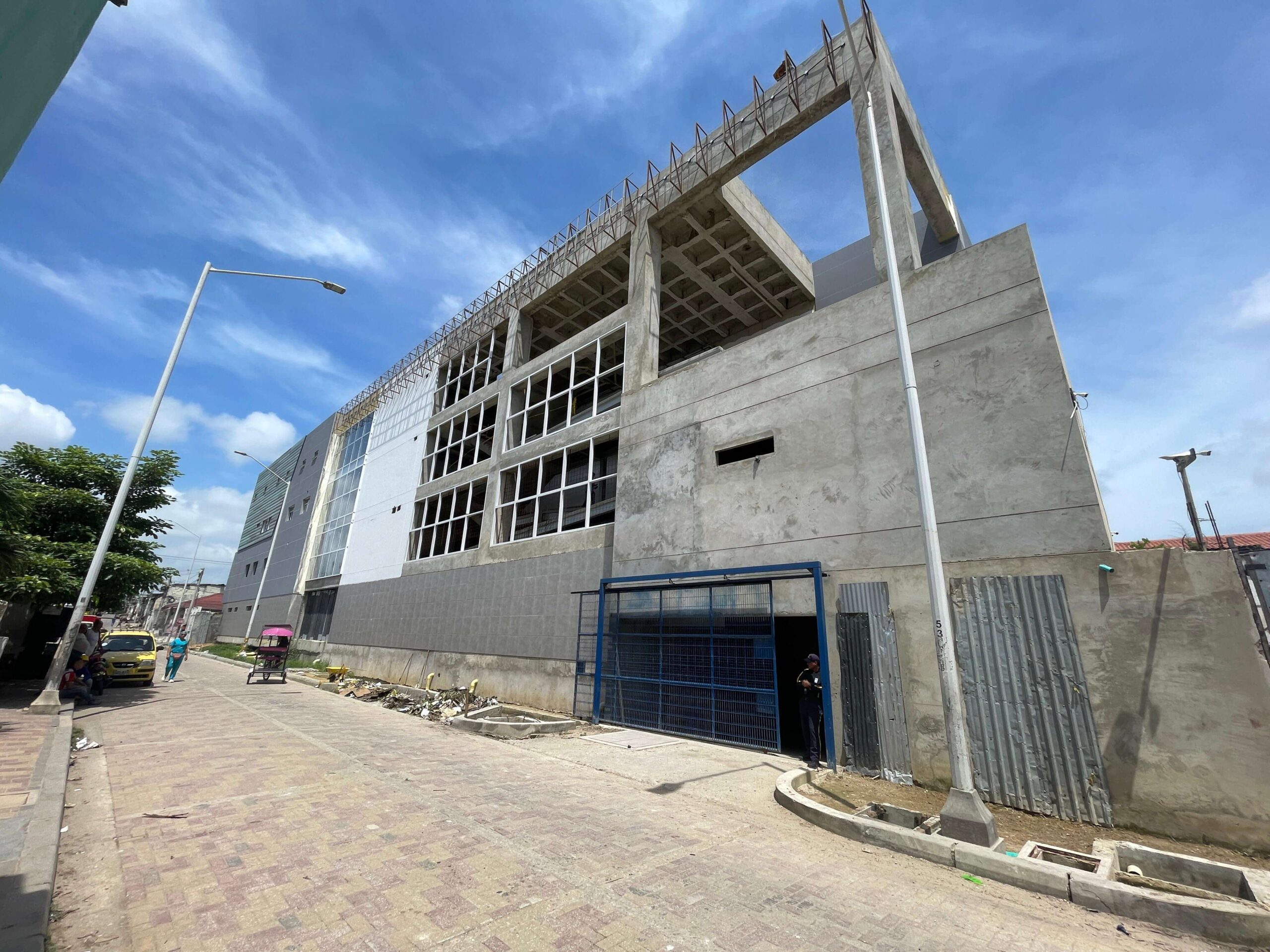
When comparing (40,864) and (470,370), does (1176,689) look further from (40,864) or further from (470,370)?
(470,370)

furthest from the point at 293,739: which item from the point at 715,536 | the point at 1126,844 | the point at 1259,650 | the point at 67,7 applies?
the point at 1259,650

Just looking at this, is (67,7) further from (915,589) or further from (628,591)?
(628,591)

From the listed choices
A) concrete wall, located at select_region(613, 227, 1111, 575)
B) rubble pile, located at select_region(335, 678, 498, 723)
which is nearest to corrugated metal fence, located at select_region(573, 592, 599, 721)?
concrete wall, located at select_region(613, 227, 1111, 575)

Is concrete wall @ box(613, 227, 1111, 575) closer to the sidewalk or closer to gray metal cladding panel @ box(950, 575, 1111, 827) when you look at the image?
gray metal cladding panel @ box(950, 575, 1111, 827)

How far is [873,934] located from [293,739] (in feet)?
35.3

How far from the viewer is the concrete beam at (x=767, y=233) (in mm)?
18250

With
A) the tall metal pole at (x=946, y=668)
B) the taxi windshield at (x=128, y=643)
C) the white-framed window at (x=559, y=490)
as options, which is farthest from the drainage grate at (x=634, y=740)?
the taxi windshield at (x=128, y=643)

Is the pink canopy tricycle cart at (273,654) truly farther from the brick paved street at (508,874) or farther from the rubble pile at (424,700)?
the brick paved street at (508,874)

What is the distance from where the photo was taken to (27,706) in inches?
486

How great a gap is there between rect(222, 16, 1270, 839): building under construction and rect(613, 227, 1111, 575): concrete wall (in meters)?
0.05

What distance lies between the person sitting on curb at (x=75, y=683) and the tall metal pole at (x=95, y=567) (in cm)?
38

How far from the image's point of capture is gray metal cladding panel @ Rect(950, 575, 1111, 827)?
7.20 m

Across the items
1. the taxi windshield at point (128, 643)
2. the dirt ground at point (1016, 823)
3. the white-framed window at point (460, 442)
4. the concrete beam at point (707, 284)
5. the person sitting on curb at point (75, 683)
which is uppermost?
the concrete beam at point (707, 284)

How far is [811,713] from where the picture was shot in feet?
31.1
